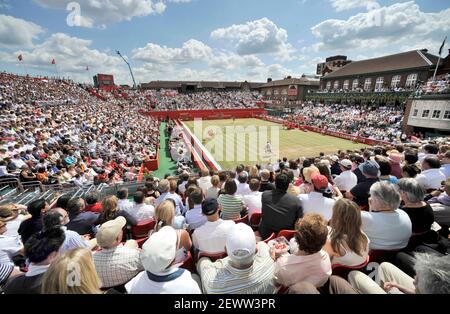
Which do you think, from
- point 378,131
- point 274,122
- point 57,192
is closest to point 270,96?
point 274,122

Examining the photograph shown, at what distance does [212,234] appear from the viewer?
3.16 m

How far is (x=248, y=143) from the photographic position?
953 inches

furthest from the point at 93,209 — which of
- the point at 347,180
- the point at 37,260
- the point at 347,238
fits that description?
the point at 347,180

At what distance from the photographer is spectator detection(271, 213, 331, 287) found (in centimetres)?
224

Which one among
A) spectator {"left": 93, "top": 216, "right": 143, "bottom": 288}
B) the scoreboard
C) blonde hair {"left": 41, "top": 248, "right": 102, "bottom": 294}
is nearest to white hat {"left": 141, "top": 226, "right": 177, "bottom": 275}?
blonde hair {"left": 41, "top": 248, "right": 102, "bottom": 294}

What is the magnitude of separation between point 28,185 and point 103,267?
27.7 feet

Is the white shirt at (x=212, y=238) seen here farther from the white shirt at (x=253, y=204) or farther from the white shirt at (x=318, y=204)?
the white shirt at (x=318, y=204)

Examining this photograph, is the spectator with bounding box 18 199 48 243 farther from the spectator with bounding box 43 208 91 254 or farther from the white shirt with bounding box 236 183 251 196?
the white shirt with bounding box 236 183 251 196

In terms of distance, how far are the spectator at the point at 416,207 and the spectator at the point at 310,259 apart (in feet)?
5.58

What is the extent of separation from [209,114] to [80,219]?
48.2 meters

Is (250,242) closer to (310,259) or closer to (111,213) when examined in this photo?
(310,259)

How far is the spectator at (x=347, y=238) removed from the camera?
246cm

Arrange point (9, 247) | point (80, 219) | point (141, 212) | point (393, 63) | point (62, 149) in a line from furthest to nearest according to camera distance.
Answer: point (393, 63) < point (62, 149) < point (141, 212) < point (80, 219) < point (9, 247)
